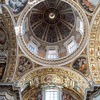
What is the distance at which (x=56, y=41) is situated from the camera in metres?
24.2

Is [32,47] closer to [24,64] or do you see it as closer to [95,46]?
[24,64]

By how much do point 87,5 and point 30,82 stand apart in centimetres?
656

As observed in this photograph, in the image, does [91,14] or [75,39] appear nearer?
[91,14]

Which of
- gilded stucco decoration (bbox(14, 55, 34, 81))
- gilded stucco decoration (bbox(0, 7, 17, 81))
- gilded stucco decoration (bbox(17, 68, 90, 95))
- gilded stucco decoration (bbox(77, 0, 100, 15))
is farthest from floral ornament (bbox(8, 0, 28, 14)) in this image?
gilded stucco decoration (bbox(17, 68, 90, 95))

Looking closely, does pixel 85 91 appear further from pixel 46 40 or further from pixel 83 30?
pixel 46 40

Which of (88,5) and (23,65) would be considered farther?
(23,65)

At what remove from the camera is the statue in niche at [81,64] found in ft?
69.7

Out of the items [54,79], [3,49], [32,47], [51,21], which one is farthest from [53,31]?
[3,49]

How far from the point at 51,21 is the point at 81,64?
563 cm

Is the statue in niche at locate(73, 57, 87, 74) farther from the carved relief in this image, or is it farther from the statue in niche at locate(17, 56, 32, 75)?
the statue in niche at locate(17, 56, 32, 75)

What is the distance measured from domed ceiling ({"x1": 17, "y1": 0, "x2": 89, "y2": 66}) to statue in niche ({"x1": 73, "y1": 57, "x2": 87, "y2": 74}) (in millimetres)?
400

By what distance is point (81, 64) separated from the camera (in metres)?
21.4

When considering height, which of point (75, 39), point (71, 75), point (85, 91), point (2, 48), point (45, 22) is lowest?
point (85, 91)

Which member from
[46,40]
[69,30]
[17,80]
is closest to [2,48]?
[17,80]
